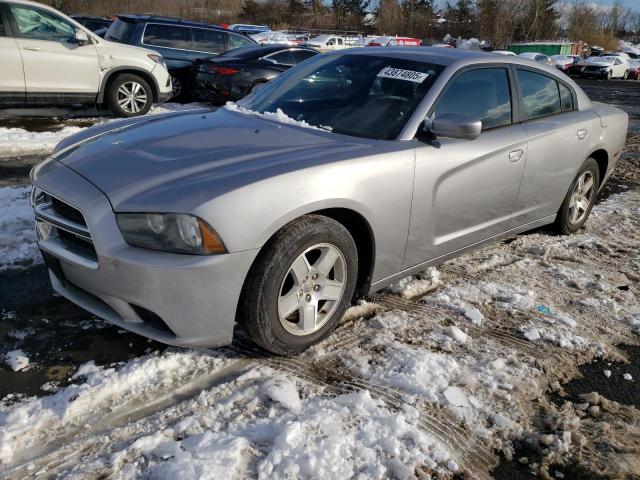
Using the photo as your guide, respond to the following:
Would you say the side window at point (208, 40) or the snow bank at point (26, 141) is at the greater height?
the side window at point (208, 40)

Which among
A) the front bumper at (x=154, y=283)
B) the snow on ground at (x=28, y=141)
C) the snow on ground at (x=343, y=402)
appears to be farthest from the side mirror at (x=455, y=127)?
the snow on ground at (x=28, y=141)

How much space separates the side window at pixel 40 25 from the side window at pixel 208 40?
3.33 m

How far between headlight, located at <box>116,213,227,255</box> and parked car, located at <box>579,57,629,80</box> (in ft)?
120

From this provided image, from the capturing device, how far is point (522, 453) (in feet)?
7.67

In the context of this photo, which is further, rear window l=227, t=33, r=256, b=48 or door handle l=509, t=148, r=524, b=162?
rear window l=227, t=33, r=256, b=48

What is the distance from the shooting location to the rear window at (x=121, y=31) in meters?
10.5

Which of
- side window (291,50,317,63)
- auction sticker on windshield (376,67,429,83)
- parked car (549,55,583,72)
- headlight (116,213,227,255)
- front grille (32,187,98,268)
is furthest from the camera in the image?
parked car (549,55,583,72)

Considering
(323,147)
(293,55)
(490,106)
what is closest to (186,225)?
(323,147)

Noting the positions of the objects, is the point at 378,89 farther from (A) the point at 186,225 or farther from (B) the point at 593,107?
(B) the point at 593,107

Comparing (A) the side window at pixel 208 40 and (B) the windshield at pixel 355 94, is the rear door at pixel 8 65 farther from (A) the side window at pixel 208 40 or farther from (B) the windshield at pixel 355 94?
(B) the windshield at pixel 355 94

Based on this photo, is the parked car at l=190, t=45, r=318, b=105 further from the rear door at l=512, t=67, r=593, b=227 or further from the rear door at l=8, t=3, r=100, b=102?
the rear door at l=512, t=67, r=593, b=227

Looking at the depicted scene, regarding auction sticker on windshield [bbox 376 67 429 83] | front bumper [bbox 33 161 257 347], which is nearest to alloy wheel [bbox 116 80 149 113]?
auction sticker on windshield [bbox 376 67 429 83]

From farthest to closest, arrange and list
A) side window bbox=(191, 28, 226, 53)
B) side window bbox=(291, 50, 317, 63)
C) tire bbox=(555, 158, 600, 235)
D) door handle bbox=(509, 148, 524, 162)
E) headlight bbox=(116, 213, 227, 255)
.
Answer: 1. side window bbox=(191, 28, 226, 53)
2. side window bbox=(291, 50, 317, 63)
3. tire bbox=(555, 158, 600, 235)
4. door handle bbox=(509, 148, 524, 162)
5. headlight bbox=(116, 213, 227, 255)

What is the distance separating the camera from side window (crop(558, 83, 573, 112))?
4.58 meters
